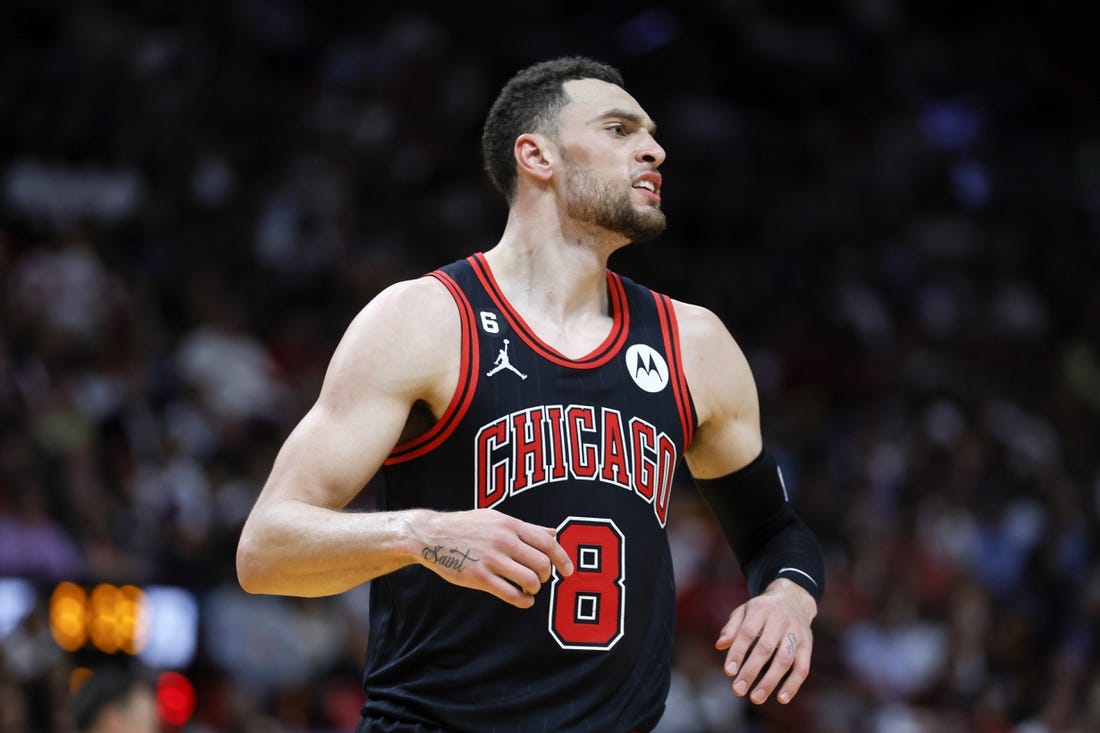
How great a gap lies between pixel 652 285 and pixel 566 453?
8560 mm

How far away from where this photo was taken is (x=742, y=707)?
29.8 ft

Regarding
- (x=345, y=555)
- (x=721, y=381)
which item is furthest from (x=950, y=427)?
(x=345, y=555)

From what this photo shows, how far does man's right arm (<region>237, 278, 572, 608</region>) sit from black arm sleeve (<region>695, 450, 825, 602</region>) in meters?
0.97

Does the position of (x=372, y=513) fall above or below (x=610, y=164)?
below

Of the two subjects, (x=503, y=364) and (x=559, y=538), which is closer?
(x=559, y=538)

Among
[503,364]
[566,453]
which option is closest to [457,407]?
[503,364]

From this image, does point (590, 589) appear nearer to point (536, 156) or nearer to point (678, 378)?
point (678, 378)

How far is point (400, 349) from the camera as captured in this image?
354 cm

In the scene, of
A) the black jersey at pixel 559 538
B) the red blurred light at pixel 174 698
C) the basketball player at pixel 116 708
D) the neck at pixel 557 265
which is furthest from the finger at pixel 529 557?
the red blurred light at pixel 174 698

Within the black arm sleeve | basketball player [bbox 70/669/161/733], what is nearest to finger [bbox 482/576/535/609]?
the black arm sleeve

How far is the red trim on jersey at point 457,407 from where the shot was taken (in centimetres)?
358

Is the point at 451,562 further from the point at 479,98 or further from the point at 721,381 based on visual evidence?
the point at 479,98

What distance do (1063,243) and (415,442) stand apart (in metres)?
11.8

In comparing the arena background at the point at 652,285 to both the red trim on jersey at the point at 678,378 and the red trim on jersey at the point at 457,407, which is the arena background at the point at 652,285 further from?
the red trim on jersey at the point at 678,378
